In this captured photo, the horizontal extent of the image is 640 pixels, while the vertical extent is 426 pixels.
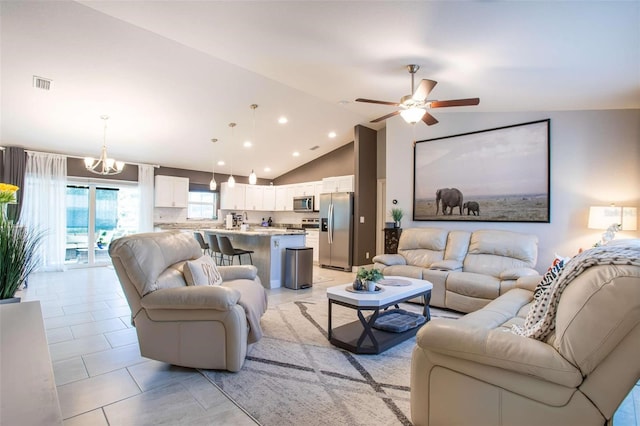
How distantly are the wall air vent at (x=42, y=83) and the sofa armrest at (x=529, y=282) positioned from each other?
6.19 meters

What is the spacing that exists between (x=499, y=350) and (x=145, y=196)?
25.2ft

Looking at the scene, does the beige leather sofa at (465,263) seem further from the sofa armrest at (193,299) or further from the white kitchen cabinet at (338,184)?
the sofa armrest at (193,299)

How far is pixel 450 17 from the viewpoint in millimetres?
2461

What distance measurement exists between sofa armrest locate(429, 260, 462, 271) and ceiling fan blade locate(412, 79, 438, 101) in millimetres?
2288

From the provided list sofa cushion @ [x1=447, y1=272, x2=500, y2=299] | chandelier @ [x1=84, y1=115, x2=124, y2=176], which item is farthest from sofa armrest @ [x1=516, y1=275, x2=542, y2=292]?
chandelier @ [x1=84, y1=115, x2=124, y2=176]

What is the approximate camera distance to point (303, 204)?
8.09 metres

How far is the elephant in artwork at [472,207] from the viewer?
16.0ft

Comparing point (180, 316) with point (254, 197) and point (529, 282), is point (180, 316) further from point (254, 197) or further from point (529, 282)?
point (254, 197)

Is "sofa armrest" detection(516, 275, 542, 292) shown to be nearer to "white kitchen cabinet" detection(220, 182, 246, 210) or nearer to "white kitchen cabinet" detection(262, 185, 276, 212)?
"white kitchen cabinet" detection(262, 185, 276, 212)

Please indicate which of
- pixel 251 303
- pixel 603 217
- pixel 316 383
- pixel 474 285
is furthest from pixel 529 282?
pixel 251 303

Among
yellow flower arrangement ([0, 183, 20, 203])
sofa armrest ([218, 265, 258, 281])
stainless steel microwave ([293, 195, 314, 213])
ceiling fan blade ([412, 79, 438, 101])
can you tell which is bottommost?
sofa armrest ([218, 265, 258, 281])

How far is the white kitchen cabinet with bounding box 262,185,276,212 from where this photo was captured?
904cm

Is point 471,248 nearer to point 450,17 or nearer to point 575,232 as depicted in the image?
point 575,232

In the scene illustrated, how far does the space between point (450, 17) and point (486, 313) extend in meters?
2.33
